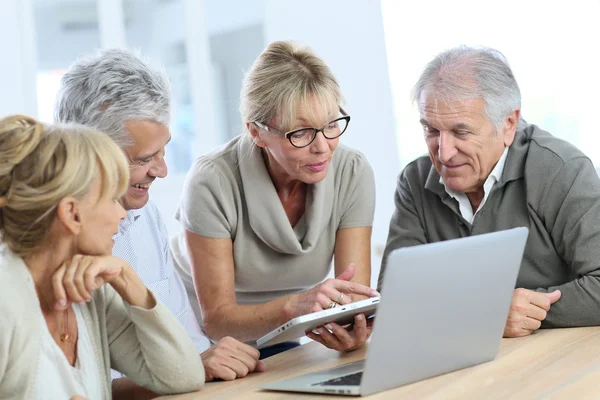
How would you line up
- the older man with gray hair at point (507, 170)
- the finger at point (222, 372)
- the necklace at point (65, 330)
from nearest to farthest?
the necklace at point (65, 330)
the finger at point (222, 372)
the older man with gray hair at point (507, 170)

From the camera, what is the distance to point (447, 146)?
198cm

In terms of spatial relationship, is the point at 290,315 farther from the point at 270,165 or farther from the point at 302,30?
the point at 302,30

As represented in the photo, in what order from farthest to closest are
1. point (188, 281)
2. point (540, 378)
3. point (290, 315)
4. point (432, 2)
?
point (432, 2) → point (188, 281) → point (290, 315) → point (540, 378)

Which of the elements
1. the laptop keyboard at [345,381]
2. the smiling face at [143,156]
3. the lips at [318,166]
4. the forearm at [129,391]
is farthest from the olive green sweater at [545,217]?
the forearm at [129,391]

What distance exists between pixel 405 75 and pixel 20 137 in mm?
4054

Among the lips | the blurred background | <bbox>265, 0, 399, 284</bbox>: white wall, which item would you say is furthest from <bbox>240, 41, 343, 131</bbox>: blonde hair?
<bbox>265, 0, 399, 284</bbox>: white wall

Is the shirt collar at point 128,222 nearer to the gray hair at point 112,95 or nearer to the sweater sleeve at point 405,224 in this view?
the gray hair at point 112,95

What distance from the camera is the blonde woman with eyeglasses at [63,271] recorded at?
55.2 inches

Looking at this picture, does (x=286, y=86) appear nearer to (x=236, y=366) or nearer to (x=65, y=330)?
(x=236, y=366)

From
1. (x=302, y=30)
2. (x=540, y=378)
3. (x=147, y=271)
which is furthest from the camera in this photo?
(x=302, y=30)

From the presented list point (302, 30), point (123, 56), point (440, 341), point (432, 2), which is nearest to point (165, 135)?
point (123, 56)

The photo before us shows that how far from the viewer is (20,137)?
1433mm

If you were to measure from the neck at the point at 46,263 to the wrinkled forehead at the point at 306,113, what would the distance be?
74 cm

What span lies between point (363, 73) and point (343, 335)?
12.6 feet
